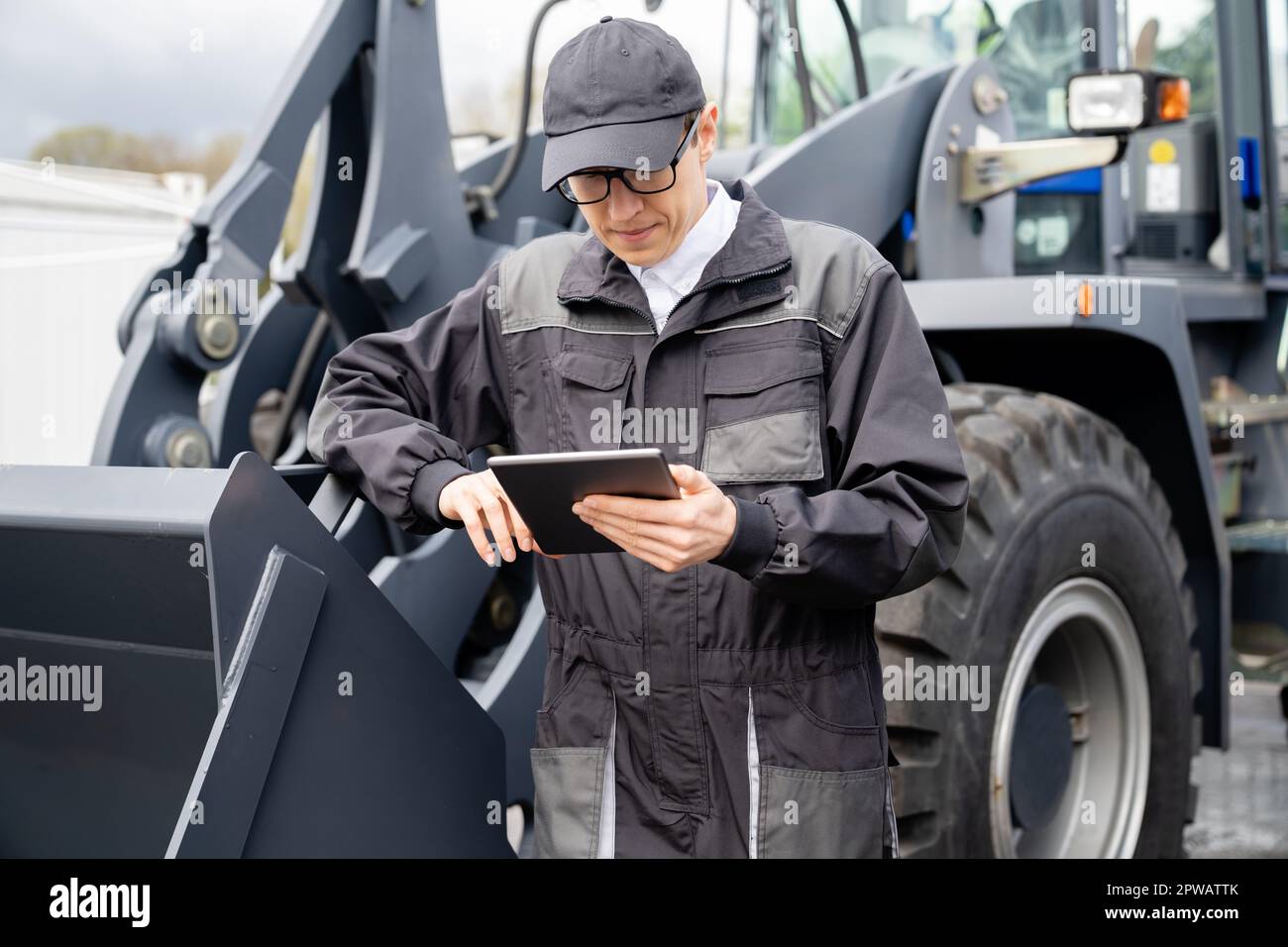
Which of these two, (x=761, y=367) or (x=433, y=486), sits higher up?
(x=761, y=367)

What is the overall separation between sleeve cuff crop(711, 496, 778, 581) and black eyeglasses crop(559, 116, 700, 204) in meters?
0.48

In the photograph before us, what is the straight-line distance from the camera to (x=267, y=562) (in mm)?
1944

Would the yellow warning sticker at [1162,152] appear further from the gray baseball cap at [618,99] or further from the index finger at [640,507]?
the index finger at [640,507]

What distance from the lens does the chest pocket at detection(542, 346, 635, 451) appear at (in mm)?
1969

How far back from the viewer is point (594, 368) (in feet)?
6.51

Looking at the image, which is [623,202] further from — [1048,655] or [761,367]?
[1048,655]

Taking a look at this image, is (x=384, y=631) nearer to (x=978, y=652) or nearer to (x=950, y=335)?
(x=978, y=652)

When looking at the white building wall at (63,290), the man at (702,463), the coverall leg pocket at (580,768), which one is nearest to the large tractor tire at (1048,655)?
the man at (702,463)

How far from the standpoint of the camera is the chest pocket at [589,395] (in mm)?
1969

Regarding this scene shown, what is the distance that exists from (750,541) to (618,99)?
2.10ft

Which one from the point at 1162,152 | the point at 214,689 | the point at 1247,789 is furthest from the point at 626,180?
the point at 1247,789

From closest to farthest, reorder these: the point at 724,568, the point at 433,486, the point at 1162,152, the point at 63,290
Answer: the point at 724,568 → the point at 433,486 → the point at 1162,152 → the point at 63,290

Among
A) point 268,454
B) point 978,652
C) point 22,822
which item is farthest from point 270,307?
point 978,652

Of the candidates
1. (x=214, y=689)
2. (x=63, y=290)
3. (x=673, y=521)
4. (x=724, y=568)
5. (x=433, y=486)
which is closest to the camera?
(x=673, y=521)
